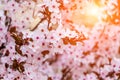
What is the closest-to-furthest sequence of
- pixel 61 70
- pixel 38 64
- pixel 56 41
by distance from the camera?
pixel 56 41, pixel 38 64, pixel 61 70

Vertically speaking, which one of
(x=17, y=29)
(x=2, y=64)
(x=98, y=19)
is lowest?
(x=2, y=64)

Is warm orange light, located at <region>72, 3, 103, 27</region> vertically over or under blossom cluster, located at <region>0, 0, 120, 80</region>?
over

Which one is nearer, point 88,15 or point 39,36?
point 39,36

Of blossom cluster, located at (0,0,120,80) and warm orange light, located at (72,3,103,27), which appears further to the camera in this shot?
warm orange light, located at (72,3,103,27)

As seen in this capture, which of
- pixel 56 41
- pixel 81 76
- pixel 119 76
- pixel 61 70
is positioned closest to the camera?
pixel 56 41

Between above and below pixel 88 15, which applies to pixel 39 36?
below

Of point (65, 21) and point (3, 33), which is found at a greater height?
point (65, 21)

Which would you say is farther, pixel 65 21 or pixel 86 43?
pixel 86 43

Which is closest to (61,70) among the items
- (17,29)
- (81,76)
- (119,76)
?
(81,76)

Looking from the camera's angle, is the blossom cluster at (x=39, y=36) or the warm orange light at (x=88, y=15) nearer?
the blossom cluster at (x=39, y=36)

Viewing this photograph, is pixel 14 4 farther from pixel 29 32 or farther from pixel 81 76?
pixel 81 76

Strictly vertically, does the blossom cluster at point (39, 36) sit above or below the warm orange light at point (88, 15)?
below
